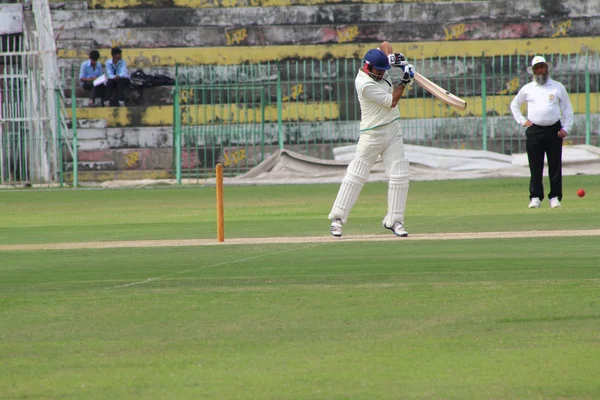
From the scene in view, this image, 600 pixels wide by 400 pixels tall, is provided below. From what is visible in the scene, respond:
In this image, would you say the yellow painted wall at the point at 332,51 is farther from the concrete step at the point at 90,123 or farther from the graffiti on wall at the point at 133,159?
the graffiti on wall at the point at 133,159

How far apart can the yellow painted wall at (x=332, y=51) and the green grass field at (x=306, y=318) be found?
12896 mm

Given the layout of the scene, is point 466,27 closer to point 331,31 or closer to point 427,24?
point 427,24

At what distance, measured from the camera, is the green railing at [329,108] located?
22781 millimetres

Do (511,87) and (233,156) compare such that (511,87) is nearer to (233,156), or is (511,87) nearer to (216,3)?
(233,156)

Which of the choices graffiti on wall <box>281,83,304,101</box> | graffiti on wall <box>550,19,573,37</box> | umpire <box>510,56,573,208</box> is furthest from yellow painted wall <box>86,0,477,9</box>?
umpire <box>510,56,573,208</box>

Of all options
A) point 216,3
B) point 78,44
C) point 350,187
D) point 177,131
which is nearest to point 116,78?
point 177,131

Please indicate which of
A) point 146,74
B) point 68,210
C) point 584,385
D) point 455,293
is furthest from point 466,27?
point 584,385

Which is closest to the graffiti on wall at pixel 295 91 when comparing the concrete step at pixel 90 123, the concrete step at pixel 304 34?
the concrete step at pixel 304 34

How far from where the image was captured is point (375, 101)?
10.6 m

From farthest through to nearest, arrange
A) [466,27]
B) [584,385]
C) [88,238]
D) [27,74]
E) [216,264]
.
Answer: [466,27]
[27,74]
[88,238]
[216,264]
[584,385]

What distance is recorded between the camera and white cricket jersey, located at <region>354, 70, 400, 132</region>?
1054cm

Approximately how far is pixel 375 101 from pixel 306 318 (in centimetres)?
484

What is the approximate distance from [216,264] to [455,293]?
2.41 metres

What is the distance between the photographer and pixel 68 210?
1634 cm
